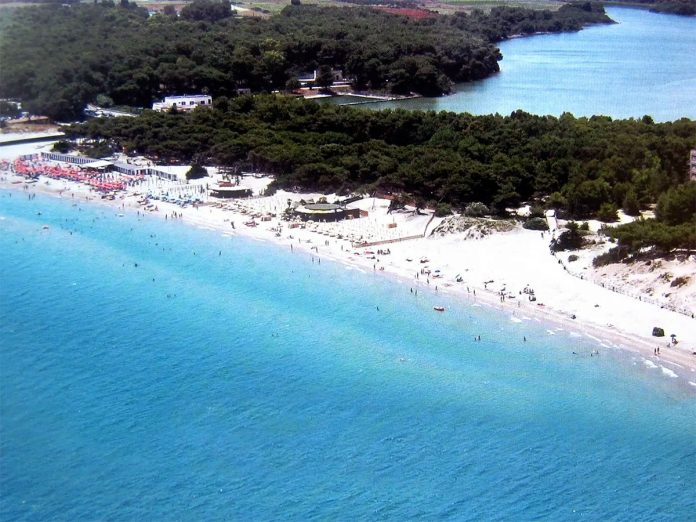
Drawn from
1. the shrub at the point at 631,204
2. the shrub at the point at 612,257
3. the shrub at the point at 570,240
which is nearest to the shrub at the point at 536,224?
the shrub at the point at 570,240

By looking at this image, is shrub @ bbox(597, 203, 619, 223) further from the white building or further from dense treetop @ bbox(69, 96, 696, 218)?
the white building

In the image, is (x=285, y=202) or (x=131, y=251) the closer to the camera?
(x=131, y=251)

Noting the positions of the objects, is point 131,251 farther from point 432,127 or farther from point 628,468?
point 628,468

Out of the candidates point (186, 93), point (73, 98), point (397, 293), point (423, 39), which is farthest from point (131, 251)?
point (423, 39)

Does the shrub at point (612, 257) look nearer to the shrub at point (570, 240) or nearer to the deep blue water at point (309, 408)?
the shrub at point (570, 240)

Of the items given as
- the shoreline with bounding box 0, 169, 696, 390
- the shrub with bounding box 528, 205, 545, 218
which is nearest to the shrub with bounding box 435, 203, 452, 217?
the shoreline with bounding box 0, 169, 696, 390

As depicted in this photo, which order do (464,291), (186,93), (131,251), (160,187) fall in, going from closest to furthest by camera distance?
1. (464,291)
2. (131,251)
3. (160,187)
4. (186,93)
